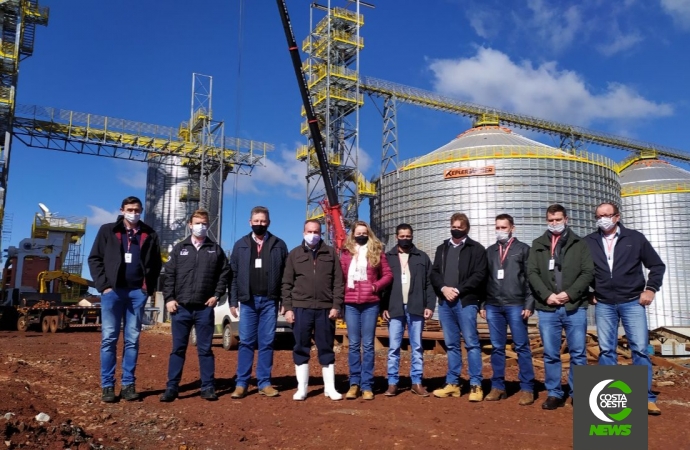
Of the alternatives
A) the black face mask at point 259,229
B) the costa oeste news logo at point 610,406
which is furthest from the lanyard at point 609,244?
the black face mask at point 259,229

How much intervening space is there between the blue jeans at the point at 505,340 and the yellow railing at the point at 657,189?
36.2m

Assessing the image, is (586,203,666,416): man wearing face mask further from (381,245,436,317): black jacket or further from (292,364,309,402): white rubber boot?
(292,364,309,402): white rubber boot

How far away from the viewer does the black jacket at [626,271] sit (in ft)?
17.8

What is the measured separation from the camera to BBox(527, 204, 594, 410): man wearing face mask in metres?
5.54

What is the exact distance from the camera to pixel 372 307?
6.09 metres

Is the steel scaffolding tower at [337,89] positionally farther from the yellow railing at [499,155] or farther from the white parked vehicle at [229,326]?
the white parked vehicle at [229,326]

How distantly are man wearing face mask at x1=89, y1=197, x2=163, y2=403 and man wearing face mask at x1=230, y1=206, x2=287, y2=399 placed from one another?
0.87 m

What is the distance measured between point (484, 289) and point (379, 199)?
88.7ft

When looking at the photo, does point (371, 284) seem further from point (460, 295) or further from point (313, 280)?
point (460, 295)

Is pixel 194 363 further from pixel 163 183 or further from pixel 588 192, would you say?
pixel 163 183

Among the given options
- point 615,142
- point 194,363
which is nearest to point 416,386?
point 194,363

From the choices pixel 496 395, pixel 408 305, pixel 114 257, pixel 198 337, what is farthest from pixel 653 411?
pixel 114 257

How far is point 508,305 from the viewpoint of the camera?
19.6ft

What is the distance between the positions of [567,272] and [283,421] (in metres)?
3.04
